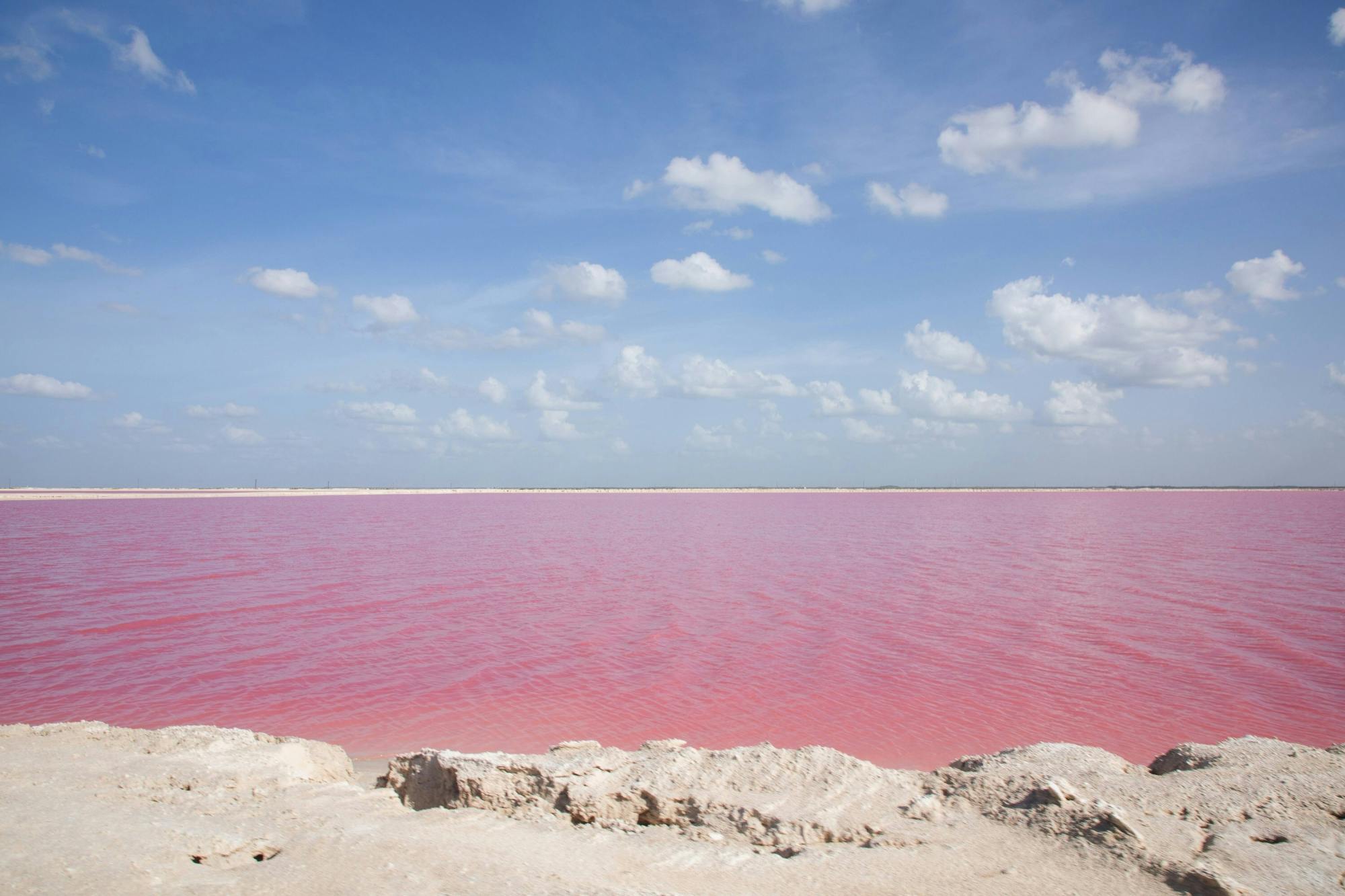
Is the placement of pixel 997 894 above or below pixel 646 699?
above

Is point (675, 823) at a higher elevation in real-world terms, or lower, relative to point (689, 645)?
higher

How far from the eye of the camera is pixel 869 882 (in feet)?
12.2

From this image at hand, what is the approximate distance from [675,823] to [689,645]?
25.7 ft

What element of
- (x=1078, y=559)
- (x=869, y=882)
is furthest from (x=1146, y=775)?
(x=1078, y=559)

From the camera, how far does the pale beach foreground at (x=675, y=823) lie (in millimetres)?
3762

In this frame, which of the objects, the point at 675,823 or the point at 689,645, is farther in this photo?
the point at 689,645

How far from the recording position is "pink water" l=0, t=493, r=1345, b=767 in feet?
28.4

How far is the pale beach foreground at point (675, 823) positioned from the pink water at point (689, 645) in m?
2.65

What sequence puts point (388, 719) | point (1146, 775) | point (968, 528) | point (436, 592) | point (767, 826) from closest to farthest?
point (767, 826), point (1146, 775), point (388, 719), point (436, 592), point (968, 528)

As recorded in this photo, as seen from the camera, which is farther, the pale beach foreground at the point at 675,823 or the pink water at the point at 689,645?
the pink water at the point at 689,645

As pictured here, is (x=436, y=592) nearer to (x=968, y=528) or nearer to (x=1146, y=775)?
(x=1146, y=775)

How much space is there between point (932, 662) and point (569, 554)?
53.7ft

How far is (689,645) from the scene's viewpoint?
12.3 meters

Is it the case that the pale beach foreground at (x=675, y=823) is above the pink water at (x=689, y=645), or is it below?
above
